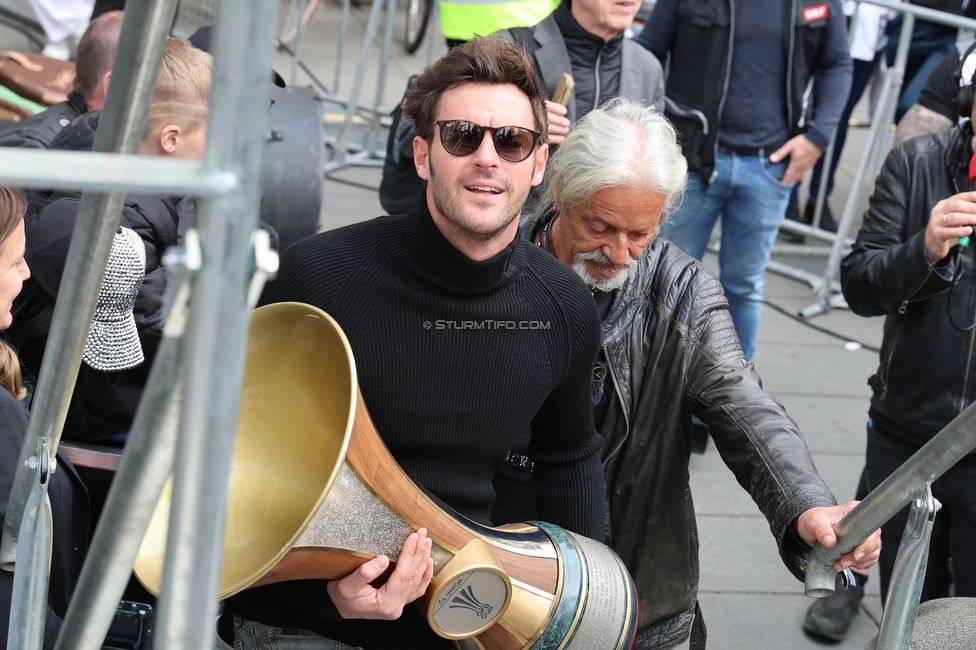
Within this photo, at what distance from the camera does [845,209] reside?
5.96 metres

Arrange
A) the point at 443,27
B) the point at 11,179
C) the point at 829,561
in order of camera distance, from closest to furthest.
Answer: the point at 11,179
the point at 829,561
the point at 443,27

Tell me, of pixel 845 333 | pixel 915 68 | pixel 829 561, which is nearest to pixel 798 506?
pixel 829 561

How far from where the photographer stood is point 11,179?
0.62 m

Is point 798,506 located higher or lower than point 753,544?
higher

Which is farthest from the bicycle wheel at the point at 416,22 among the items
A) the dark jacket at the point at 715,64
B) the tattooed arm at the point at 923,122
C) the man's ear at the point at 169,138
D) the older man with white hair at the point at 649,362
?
the older man with white hair at the point at 649,362

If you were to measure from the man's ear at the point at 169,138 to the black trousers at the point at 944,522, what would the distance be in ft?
6.58

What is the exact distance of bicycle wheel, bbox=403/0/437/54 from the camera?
9.62m

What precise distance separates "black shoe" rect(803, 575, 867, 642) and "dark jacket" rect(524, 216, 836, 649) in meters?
1.25

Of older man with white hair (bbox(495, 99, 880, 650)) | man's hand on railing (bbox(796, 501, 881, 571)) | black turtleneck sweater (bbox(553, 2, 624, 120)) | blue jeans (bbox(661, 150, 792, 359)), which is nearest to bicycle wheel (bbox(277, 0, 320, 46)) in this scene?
blue jeans (bbox(661, 150, 792, 359))

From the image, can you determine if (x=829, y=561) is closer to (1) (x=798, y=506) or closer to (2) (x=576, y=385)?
(1) (x=798, y=506)

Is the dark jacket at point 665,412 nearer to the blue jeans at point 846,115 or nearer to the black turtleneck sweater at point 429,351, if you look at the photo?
the black turtleneck sweater at point 429,351

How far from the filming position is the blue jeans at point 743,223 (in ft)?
14.3

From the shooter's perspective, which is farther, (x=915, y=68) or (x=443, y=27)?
(x=915, y=68)

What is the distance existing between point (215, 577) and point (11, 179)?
287mm
